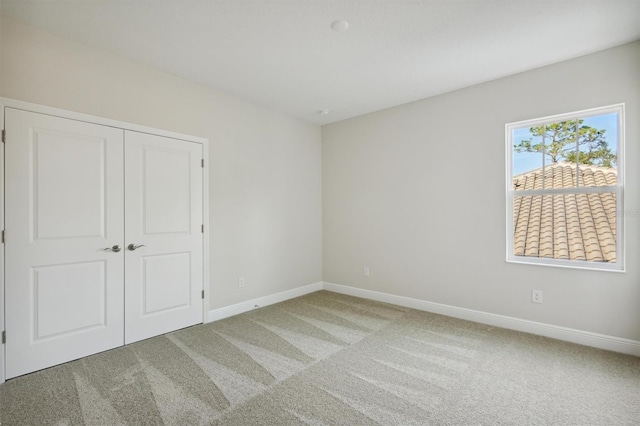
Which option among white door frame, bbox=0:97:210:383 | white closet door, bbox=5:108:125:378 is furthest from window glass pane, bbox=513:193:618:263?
white closet door, bbox=5:108:125:378

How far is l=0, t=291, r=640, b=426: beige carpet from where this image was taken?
1.88 m

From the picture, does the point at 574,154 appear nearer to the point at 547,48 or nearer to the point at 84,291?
the point at 547,48

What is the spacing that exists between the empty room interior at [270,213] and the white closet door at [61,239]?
0.6 inches

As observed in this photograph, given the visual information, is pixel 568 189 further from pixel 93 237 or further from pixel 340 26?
pixel 93 237

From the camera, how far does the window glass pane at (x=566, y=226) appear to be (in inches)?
111

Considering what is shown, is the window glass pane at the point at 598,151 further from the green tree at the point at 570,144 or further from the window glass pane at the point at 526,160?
the window glass pane at the point at 526,160

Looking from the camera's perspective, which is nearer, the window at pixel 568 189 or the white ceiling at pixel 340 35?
the white ceiling at pixel 340 35

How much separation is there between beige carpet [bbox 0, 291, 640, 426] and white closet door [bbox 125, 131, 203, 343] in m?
0.28

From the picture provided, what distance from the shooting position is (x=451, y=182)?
12.1 ft

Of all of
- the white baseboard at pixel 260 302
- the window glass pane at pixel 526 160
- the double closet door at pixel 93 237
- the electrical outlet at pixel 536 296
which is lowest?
the white baseboard at pixel 260 302

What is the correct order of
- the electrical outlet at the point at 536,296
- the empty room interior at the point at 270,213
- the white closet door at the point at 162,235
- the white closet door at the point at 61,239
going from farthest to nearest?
the electrical outlet at the point at 536,296 → the white closet door at the point at 162,235 → the white closet door at the point at 61,239 → the empty room interior at the point at 270,213

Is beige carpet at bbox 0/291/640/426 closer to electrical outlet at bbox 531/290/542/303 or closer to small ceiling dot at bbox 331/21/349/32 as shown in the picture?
electrical outlet at bbox 531/290/542/303

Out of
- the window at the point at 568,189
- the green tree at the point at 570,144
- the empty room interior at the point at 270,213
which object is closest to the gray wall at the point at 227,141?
the empty room interior at the point at 270,213

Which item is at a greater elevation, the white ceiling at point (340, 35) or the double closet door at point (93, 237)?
the white ceiling at point (340, 35)
